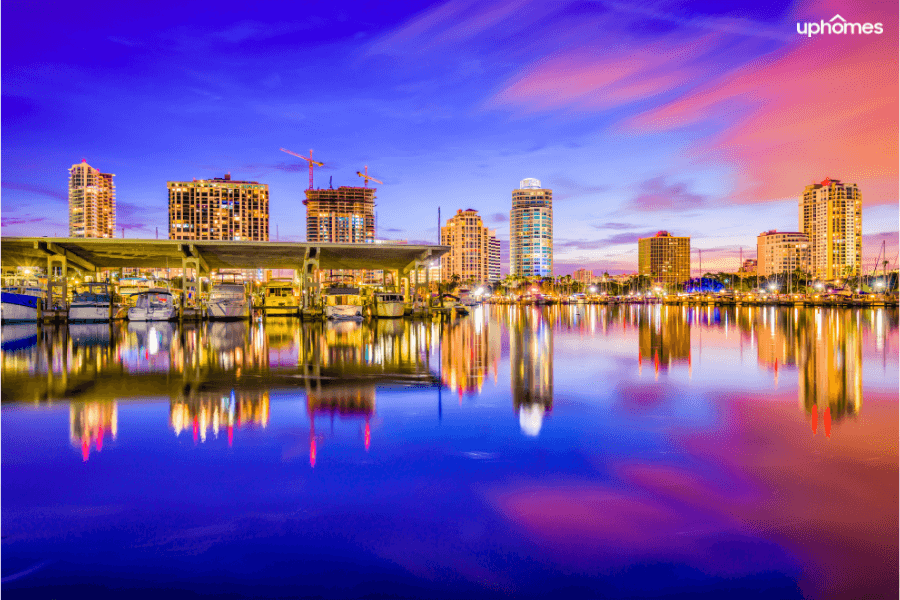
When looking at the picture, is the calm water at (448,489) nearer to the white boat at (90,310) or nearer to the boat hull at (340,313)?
the boat hull at (340,313)

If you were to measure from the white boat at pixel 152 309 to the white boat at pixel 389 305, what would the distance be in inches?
614

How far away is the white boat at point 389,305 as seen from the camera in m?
46.7

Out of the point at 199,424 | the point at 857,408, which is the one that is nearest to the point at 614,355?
the point at 857,408

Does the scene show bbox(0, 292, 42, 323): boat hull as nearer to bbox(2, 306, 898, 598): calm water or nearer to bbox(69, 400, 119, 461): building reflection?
bbox(2, 306, 898, 598): calm water

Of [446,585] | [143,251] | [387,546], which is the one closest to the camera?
[446,585]

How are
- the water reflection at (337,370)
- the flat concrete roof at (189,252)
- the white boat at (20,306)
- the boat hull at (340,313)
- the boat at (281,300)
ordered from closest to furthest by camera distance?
the water reflection at (337,370), the white boat at (20,306), the flat concrete roof at (189,252), the boat hull at (340,313), the boat at (281,300)

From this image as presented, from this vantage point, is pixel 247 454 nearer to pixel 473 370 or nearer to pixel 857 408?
pixel 473 370

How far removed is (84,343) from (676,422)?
24.8m

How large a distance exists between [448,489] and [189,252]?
4365cm

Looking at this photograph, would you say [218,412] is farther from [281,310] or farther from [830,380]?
[281,310]

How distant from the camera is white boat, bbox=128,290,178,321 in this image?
4062 cm

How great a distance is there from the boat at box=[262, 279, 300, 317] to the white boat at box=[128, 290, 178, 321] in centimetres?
1283

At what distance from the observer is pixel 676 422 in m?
9.26

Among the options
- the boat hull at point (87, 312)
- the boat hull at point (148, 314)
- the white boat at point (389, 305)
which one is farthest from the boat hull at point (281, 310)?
the boat hull at point (87, 312)
